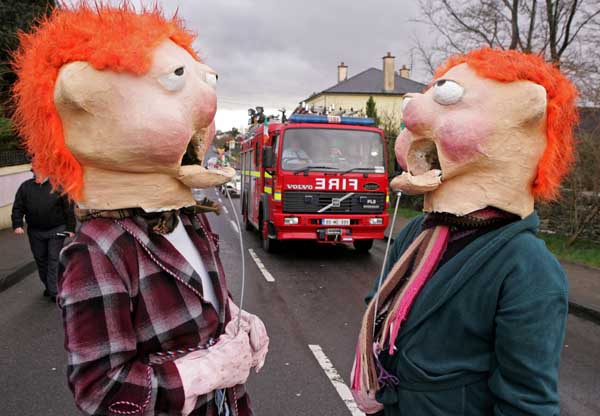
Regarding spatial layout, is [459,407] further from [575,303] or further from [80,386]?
[575,303]

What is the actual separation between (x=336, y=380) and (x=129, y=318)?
111 inches

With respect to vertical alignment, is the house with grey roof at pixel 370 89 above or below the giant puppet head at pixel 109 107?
above

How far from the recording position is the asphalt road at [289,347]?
3.50 m

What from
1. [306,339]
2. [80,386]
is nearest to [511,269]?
[80,386]

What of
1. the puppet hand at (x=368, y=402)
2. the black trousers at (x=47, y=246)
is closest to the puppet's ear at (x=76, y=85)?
the puppet hand at (x=368, y=402)

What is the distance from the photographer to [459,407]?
1517mm

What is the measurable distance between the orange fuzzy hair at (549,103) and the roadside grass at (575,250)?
7666 millimetres

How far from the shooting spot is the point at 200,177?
1.54 metres

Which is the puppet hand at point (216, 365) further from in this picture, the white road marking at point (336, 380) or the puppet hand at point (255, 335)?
the white road marking at point (336, 380)

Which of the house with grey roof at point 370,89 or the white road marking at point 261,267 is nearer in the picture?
the white road marking at point 261,267

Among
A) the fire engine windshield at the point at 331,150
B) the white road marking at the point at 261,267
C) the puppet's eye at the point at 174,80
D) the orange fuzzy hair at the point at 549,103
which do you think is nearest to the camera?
the puppet's eye at the point at 174,80

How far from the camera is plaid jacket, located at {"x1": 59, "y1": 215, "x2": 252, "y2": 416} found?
1297 mm

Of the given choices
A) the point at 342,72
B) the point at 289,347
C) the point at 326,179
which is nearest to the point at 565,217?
the point at 326,179

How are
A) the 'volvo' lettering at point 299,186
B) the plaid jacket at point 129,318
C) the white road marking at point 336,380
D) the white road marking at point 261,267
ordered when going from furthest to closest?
the 'volvo' lettering at point 299,186 < the white road marking at point 261,267 < the white road marking at point 336,380 < the plaid jacket at point 129,318
